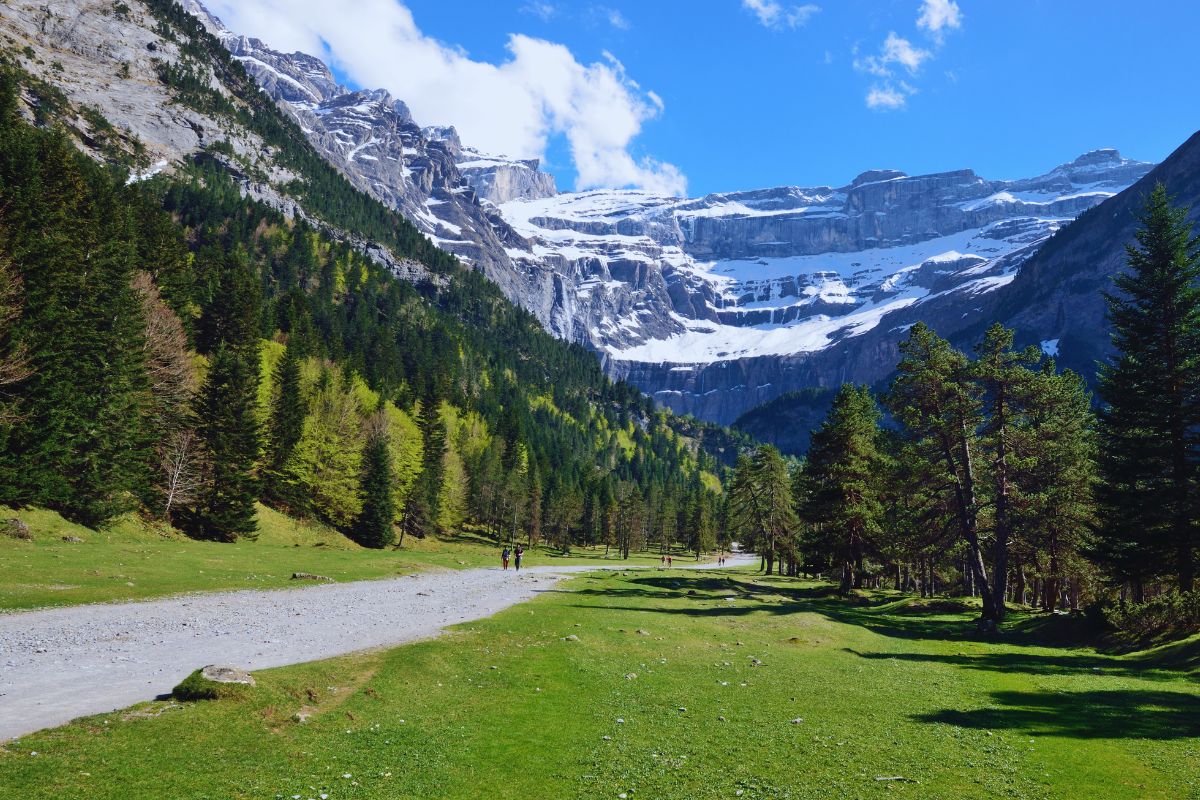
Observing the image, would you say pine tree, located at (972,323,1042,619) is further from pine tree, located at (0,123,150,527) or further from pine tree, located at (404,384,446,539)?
pine tree, located at (404,384,446,539)

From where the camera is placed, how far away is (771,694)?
55.5 ft

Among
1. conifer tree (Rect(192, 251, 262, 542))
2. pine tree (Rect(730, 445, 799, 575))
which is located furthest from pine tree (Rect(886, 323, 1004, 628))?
conifer tree (Rect(192, 251, 262, 542))

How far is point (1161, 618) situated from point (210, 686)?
35.7 meters

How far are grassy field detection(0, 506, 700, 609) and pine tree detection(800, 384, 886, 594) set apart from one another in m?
33.0

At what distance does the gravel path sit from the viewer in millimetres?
12438

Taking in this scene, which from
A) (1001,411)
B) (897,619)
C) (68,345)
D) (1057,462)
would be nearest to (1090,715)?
(897,619)

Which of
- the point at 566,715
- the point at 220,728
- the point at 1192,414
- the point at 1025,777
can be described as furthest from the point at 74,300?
the point at 1192,414

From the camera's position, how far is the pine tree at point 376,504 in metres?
68.4

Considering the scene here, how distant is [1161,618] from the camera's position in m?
27.3

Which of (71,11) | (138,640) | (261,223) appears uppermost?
(71,11)

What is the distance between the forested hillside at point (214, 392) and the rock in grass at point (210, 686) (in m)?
30.3

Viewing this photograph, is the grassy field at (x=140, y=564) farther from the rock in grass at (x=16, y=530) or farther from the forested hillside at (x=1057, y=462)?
the forested hillside at (x=1057, y=462)

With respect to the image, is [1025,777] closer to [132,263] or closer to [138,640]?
[138,640]

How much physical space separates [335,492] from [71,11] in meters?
207
